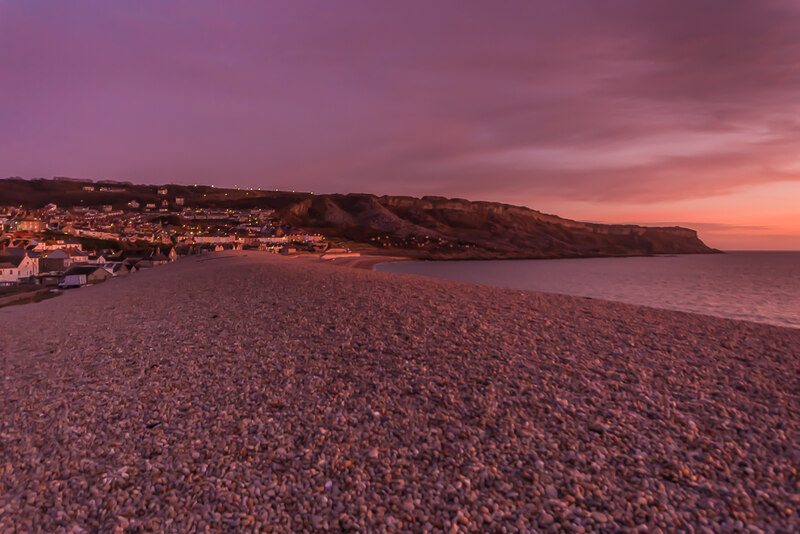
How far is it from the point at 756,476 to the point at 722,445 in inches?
25.8

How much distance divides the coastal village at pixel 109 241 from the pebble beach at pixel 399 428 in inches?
1645

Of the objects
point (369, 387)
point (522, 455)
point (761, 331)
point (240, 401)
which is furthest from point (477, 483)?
point (761, 331)

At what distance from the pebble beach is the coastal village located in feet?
137

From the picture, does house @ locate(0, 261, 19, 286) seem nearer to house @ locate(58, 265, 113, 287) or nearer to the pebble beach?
house @ locate(58, 265, 113, 287)

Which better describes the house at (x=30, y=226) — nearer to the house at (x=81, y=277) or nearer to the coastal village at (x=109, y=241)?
the coastal village at (x=109, y=241)

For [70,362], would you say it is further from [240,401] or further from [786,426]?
[786,426]

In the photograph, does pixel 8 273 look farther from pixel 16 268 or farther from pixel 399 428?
pixel 399 428

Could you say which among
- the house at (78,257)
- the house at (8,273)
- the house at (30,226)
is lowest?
the house at (8,273)

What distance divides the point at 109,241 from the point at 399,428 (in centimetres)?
12582

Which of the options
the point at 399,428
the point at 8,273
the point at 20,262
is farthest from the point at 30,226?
the point at 399,428

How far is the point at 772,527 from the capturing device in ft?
13.5

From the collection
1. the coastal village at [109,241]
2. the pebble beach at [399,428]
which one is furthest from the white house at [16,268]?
the pebble beach at [399,428]

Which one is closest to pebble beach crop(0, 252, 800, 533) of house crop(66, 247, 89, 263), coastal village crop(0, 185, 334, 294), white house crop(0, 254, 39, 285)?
coastal village crop(0, 185, 334, 294)

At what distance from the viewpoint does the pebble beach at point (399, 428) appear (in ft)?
14.0
